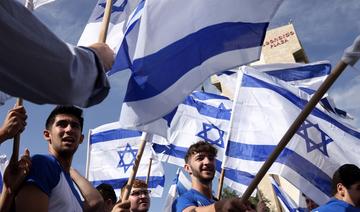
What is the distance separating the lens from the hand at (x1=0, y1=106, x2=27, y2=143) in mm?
2760

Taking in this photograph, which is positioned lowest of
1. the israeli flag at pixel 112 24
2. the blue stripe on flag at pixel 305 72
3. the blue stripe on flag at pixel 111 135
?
the blue stripe on flag at pixel 111 135

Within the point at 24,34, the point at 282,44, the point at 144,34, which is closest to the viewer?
the point at 24,34

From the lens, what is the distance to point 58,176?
111 inches

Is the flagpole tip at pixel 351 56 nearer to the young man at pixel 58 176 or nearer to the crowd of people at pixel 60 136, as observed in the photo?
the crowd of people at pixel 60 136

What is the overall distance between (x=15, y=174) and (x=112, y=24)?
2.96 metres

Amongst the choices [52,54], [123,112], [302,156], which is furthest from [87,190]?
[302,156]

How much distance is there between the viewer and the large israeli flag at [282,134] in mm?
5762

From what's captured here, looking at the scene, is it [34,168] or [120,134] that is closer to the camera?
[34,168]

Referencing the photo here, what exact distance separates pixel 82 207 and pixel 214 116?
549 centimetres

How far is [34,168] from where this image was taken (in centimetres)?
277

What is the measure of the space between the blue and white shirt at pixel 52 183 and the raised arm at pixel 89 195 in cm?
27

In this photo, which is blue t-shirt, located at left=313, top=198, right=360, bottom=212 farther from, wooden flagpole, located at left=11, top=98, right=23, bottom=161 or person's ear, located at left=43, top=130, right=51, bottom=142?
wooden flagpole, located at left=11, top=98, right=23, bottom=161

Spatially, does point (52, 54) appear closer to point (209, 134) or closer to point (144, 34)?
point (144, 34)

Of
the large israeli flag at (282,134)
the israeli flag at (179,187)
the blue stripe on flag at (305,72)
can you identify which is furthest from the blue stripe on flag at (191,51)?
the israeli flag at (179,187)
